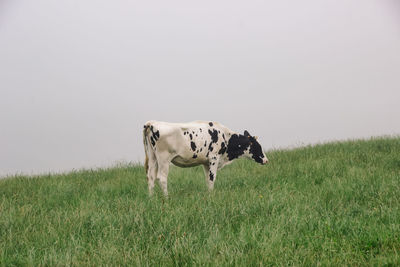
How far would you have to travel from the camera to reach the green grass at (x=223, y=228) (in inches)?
140

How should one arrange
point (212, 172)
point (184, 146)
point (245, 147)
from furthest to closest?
point (245, 147)
point (212, 172)
point (184, 146)

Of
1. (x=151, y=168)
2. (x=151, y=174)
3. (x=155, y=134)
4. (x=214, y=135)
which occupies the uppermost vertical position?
(x=155, y=134)

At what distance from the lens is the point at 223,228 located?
4.45m

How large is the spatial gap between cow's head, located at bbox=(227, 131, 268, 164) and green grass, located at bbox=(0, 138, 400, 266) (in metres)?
A: 0.89

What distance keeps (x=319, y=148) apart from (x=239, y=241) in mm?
8596

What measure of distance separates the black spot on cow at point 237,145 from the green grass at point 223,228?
85cm

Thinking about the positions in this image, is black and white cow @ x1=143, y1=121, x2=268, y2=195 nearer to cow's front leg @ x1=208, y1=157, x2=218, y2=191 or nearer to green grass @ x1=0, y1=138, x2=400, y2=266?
cow's front leg @ x1=208, y1=157, x2=218, y2=191

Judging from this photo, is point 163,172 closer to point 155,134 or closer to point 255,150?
point 155,134

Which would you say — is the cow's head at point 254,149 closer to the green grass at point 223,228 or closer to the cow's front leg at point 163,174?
the green grass at point 223,228

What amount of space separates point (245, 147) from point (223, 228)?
4.36 meters

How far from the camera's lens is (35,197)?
7359mm

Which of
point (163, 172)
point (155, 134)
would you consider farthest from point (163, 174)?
point (155, 134)

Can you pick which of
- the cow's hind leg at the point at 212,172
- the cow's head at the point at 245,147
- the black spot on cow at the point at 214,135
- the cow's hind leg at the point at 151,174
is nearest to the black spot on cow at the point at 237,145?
the cow's head at the point at 245,147

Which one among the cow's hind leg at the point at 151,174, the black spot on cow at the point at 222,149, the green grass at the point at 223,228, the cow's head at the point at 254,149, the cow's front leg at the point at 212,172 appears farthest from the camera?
the cow's head at the point at 254,149
